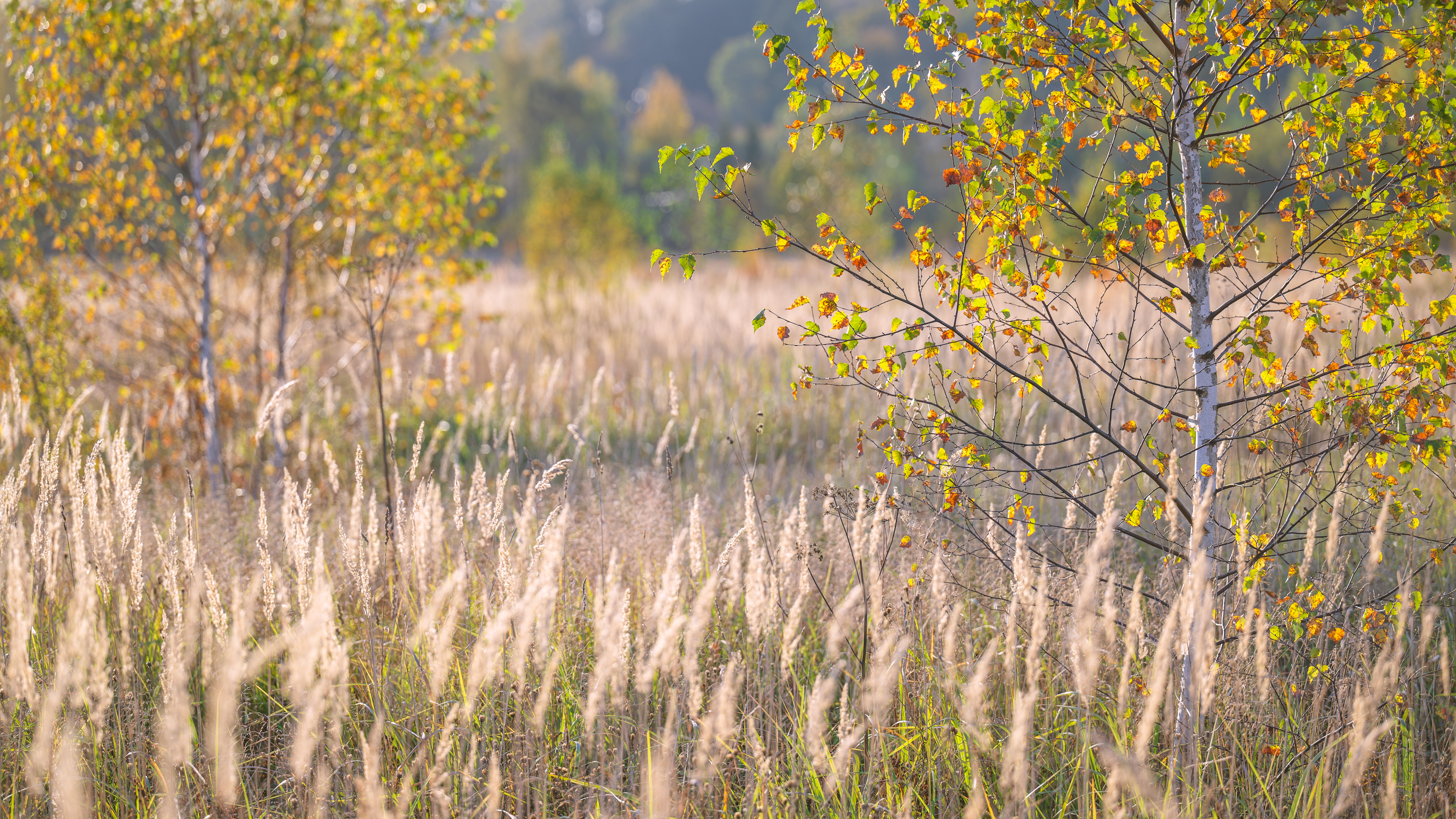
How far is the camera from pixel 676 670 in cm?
216

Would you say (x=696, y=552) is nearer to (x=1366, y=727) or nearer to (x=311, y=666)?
(x=311, y=666)

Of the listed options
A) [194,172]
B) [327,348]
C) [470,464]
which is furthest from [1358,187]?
[327,348]

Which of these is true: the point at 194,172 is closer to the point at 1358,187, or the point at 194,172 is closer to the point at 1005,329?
the point at 1005,329

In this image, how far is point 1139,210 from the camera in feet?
6.37

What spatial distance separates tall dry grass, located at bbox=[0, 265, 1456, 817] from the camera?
1598mm

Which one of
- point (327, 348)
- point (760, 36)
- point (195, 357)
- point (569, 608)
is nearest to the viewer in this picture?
point (760, 36)

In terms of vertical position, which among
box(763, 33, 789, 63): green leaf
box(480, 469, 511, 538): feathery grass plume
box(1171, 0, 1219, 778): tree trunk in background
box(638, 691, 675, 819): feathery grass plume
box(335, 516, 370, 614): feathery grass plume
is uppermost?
box(763, 33, 789, 63): green leaf

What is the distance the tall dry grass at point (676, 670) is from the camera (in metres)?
1.60

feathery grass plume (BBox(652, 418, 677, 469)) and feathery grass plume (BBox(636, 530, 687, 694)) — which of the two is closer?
feathery grass plume (BBox(636, 530, 687, 694))

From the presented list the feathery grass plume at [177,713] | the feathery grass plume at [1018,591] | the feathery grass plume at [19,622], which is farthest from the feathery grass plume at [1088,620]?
the feathery grass plume at [19,622]

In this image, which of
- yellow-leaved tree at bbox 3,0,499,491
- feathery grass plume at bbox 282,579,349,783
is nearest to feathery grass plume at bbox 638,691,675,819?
feathery grass plume at bbox 282,579,349,783

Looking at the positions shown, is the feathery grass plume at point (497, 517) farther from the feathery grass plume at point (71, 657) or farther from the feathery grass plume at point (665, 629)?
the feathery grass plume at point (71, 657)

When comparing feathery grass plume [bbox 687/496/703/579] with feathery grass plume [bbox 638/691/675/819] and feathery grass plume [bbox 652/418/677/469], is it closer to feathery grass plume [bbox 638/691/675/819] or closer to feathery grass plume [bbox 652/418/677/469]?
feathery grass plume [bbox 652/418/677/469]

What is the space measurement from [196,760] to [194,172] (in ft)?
11.9
